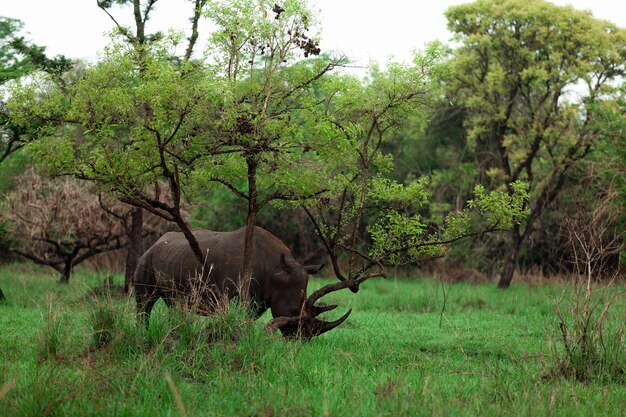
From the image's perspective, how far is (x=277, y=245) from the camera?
1054 cm

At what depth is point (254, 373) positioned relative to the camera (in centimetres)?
701

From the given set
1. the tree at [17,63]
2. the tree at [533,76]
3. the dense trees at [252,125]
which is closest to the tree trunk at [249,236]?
the dense trees at [252,125]

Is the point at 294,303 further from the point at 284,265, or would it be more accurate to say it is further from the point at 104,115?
the point at 104,115

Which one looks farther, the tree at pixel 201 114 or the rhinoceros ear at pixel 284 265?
the rhinoceros ear at pixel 284 265

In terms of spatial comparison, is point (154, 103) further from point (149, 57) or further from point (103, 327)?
point (103, 327)

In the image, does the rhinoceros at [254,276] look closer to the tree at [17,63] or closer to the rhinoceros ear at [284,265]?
the rhinoceros ear at [284,265]

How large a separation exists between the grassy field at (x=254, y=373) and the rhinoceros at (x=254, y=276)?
440mm

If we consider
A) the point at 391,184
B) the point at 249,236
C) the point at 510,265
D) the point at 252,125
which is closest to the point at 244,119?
the point at 252,125

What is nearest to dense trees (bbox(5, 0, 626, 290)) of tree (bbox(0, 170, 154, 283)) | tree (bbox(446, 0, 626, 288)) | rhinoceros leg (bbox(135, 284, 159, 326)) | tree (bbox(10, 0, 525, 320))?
tree (bbox(10, 0, 525, 320))

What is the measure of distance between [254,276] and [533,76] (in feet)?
43.5

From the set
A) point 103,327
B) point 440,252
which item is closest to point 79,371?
point 103,327

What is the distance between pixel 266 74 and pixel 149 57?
60.8 inches

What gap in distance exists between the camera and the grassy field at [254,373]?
581cm

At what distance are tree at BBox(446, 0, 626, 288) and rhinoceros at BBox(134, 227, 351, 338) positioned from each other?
11.0 metres
